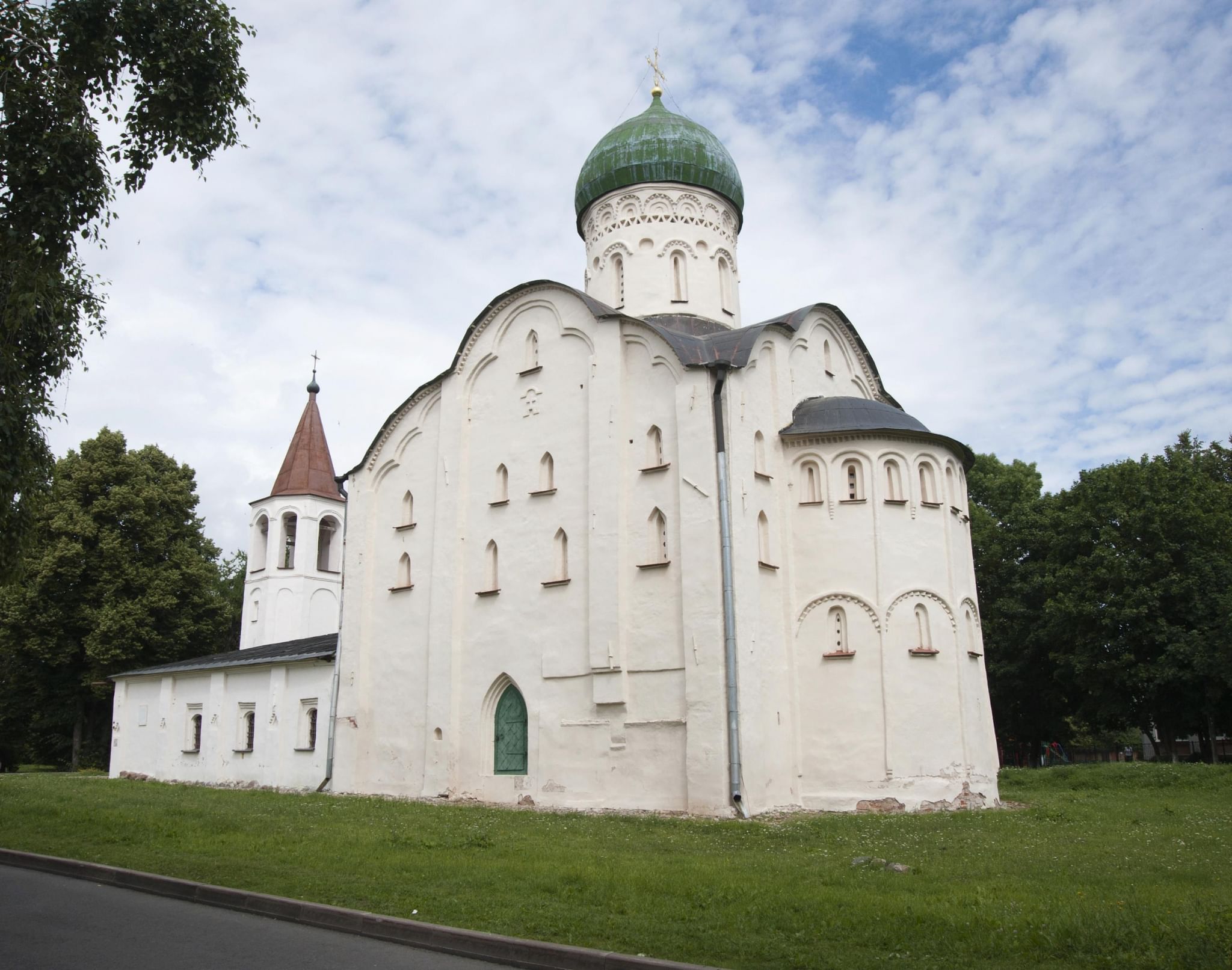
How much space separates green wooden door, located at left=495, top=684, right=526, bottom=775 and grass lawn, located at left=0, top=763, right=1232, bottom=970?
1253 millimetres

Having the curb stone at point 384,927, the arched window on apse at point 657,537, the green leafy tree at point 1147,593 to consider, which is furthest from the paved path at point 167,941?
the green leafy tree at point 1147,593

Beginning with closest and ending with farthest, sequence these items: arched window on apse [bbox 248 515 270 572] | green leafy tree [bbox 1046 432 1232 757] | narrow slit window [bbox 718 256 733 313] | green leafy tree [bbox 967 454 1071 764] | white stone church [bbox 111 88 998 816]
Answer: white stone church [bbox 111 88 998 816] → narrow slit window [bbox 718 256 733 313] → green leafy tree [bbox 1046 432 1232 757] → green leafy tree [bbox 967 454 1071 764] → arched window on apse [bbox 248 515 270 572]

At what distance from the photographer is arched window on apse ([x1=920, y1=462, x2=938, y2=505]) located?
17391 millimetres

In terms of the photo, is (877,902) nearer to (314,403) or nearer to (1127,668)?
(1127,668)

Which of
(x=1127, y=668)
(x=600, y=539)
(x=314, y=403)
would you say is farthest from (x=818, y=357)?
(x=314, y=403)

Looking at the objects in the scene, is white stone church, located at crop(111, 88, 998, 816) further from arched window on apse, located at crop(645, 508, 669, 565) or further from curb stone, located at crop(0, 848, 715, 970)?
curb stone, located at crop(0, 848, 715, 970)

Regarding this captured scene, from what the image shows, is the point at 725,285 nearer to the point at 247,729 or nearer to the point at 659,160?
the point at 659,160

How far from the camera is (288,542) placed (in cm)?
3378

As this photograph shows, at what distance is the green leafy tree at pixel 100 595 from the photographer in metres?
31.8

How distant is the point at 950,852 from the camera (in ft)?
34.8

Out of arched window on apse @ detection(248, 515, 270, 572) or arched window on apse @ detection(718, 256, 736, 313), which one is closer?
arched window on apse @ detection(718, 256, 736, 313)

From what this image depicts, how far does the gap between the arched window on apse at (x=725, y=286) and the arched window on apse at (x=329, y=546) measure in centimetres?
1767

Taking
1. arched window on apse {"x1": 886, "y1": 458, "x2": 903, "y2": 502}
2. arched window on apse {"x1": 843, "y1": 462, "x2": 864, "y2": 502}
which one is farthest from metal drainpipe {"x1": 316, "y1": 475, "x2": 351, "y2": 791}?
arched window on apse {"x1": 886, "y1": 458, "x2": 903, "y2": 502}

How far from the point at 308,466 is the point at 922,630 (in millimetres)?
23208
